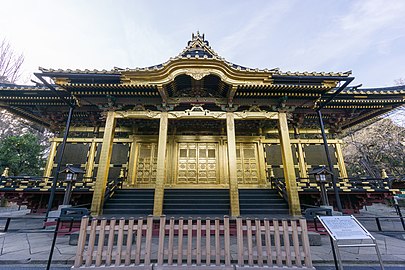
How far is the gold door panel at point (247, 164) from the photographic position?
10.2 metres

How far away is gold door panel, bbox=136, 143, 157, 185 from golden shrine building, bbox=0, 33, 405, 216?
0.19 ft

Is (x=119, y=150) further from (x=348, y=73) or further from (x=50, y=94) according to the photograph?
(x=348, y=73)

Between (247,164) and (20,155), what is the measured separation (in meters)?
16.1

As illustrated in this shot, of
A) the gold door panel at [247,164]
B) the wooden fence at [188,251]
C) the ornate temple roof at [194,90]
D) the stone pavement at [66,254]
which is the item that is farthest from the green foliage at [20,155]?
the gold door panel at [247,164]

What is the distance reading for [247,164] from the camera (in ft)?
34.4

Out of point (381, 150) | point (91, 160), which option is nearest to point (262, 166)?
point (91, 160)

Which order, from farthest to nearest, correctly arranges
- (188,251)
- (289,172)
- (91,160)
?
(91,160) < (289,172) < (188,251)

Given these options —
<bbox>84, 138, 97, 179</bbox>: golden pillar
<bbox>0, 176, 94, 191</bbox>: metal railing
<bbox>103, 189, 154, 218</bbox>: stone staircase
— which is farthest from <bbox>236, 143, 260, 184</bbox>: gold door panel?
<bbox>84, 138, 97, 179</bbox>: golden pillar

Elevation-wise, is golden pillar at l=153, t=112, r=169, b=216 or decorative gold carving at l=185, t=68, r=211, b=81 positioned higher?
decorative gold carving at l=185, t=68, r=211, b=81

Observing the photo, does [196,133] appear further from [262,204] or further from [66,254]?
[66,254]

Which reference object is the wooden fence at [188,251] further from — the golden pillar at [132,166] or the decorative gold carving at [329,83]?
the decorative gold carving at [329,83]

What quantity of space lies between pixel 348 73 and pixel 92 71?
11156 mm

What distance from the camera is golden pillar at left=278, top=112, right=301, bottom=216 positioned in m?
6.83

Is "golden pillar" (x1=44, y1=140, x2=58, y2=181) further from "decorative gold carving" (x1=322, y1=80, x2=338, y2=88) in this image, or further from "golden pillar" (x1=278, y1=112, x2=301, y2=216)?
"decorative gold carving" (x1=322, y1=80, x2=338, y2=88)
